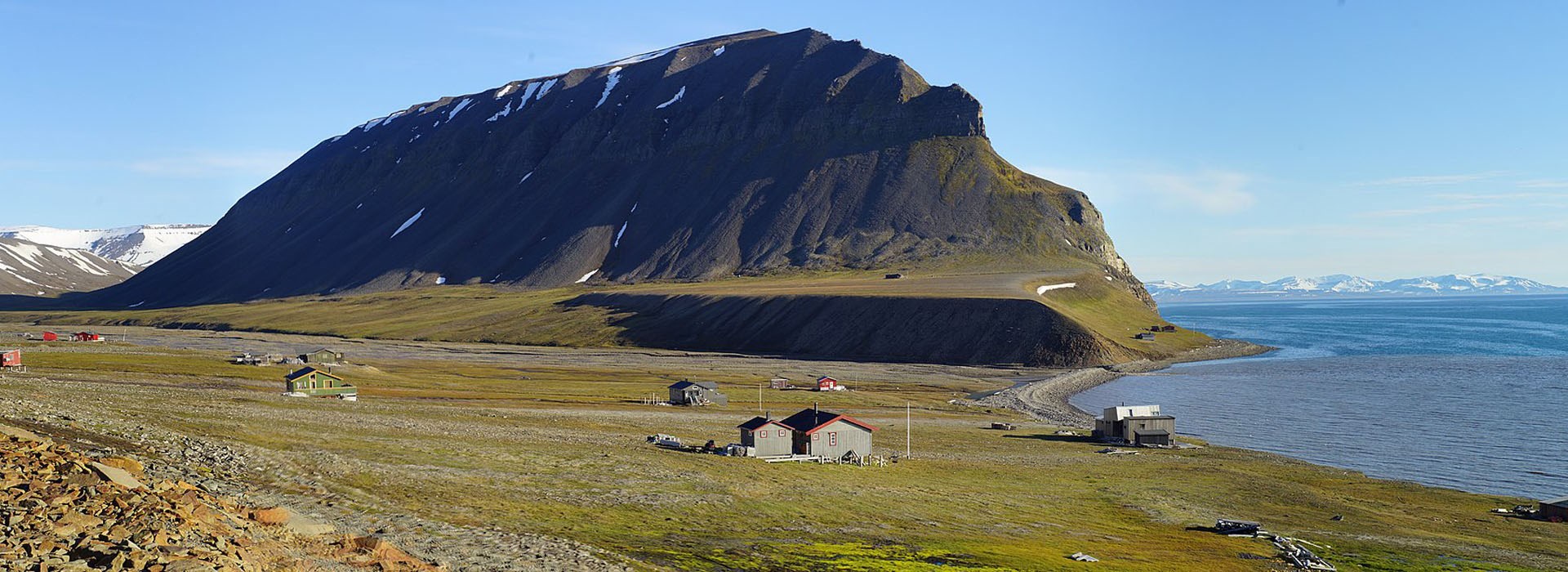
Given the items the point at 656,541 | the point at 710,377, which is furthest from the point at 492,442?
the point at 710,377

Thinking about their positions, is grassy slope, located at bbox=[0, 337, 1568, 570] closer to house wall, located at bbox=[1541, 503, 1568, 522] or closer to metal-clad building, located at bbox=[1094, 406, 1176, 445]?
house wall, located at bbox=[1541, 503, 1568, 522]

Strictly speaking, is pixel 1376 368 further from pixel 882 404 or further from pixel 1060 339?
pixel 882 404

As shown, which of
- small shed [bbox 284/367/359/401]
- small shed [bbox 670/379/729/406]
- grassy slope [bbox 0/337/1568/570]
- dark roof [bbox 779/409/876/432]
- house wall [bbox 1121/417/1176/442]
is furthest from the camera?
small shed [bbox 670/379/729/406]

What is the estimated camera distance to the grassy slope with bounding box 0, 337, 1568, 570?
37156 millimetres

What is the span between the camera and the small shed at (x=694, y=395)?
94.6 metres

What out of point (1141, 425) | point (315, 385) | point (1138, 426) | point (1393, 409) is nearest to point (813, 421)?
point (1138, 426)

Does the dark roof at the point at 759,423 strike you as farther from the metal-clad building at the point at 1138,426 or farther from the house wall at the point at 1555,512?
the house wall at the point at 1555,512

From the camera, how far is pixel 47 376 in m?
78.0

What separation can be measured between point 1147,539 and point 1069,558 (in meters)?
7.41

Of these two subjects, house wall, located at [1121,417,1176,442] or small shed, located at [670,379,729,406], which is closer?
house wall, located at [1121,417,1176,442]

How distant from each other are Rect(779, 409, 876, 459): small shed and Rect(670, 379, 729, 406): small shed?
33211mm

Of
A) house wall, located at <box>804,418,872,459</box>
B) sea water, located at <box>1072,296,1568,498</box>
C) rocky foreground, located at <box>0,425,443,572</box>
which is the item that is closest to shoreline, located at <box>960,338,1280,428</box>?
sea water, located at <box>1072,296,1568,498</box>

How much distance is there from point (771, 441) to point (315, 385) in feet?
133

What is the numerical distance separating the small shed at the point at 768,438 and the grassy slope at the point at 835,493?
368 centimetres
